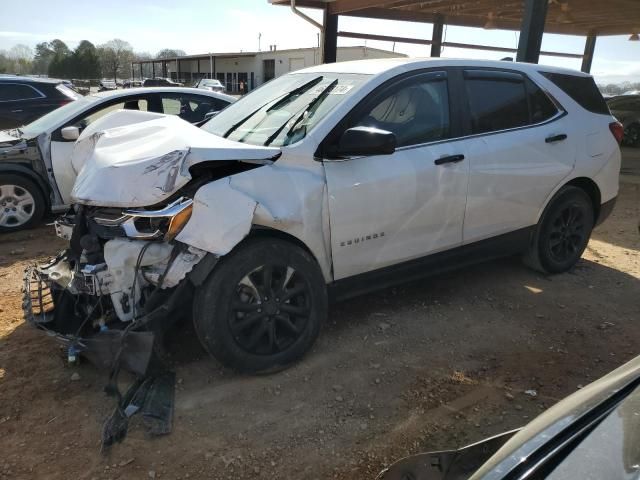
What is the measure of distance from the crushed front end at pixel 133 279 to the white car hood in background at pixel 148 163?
10 centimetres

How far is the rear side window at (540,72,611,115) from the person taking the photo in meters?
4.52

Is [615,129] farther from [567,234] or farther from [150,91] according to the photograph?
[150,91]

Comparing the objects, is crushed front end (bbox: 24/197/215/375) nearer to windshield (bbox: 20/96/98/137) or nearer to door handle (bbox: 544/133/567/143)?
door handle (bbox: 544/133/567/143)

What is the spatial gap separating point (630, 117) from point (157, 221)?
16.6 metres

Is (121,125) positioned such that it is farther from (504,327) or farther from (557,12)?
(557,12)

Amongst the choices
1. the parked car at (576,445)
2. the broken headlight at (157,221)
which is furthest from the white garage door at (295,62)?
the parked car at (576,445)

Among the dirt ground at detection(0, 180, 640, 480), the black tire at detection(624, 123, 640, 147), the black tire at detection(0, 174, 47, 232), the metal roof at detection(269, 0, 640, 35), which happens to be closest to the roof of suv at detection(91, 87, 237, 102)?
the black tire at detection(0, 174, 47, 232)

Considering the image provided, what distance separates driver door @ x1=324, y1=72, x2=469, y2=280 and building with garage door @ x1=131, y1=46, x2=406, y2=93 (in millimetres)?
33615

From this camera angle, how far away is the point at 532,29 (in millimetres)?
7203

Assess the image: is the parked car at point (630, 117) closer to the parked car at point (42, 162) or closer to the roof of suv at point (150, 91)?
the roof of suv at point (150, 91)

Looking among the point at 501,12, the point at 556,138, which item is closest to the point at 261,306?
the point at 556,138

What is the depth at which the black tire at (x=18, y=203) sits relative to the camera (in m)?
6.00

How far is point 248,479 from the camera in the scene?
2416mm

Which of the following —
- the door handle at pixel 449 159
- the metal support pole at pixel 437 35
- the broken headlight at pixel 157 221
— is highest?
the metal support pole at pixel 437 35
